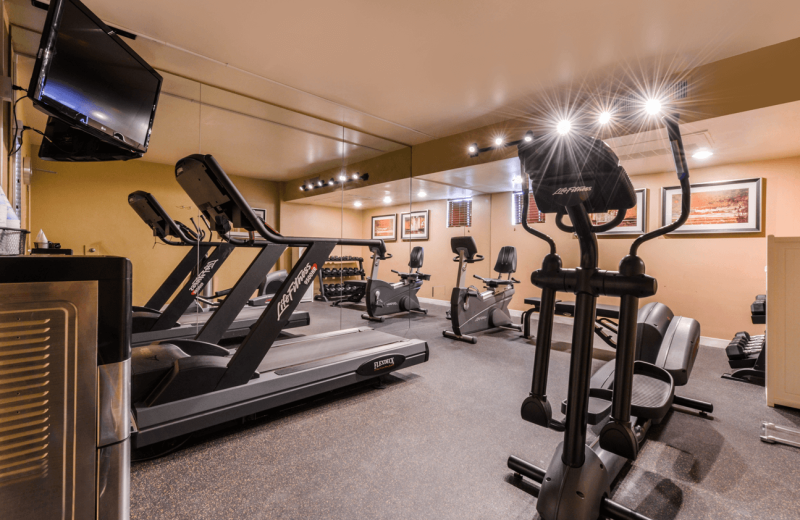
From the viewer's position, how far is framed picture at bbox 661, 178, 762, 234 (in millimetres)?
4355

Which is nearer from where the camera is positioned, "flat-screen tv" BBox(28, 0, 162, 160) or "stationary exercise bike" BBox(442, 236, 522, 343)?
"flat-screen tv" BBox(28, 0, 162, 160)

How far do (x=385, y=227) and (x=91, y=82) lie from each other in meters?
3.95

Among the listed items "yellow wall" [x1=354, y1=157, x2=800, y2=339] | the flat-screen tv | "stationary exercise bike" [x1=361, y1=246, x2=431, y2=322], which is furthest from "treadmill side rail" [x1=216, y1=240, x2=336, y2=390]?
"stationary exercise bike" [x1=361, y1=246, x2=431, y2=322]

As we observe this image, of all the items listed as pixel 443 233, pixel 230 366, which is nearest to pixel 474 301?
pixel 443 233

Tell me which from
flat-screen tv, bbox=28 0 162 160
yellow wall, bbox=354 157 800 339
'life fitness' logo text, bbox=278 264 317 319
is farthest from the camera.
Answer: yellow wall, bbox=354 157 800 339

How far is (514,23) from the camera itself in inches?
103

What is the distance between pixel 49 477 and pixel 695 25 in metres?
4.12

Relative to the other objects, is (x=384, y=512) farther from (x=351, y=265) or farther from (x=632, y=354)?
(x=351, y=265)

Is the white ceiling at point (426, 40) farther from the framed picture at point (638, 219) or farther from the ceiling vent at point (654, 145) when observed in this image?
the framed picture at point (638, 219)

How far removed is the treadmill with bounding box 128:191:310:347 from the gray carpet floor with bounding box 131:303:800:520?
100cm

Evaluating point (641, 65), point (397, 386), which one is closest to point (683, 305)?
point (641, 65)

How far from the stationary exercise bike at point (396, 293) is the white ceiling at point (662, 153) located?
109 cm

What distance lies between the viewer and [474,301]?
16.0 feet

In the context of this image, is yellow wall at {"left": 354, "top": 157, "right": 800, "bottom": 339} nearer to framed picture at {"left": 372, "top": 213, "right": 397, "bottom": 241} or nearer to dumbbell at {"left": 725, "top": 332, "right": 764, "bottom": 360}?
framed picture at {"left": 372, "top": 213, "right": 397, "bottom": 241}
